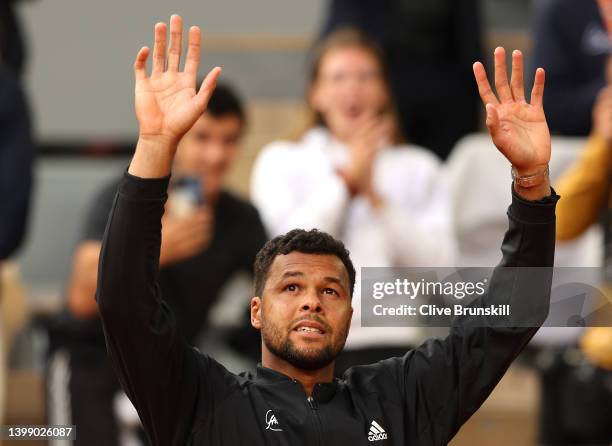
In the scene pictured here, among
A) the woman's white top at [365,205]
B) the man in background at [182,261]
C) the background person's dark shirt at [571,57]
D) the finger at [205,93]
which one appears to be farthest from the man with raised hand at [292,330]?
the background person's dark shirt at [571,57]

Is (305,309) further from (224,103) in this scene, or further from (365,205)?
(224,103)

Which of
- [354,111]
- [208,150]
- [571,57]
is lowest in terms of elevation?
[208,150]

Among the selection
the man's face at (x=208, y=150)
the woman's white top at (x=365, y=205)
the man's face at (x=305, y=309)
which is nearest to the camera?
the man's face at (x=305, y=309)

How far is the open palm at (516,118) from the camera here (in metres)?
2.56

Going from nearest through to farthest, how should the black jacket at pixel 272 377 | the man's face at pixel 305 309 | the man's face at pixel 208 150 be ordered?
the black jacket at pixel 272 377 < the man's face at pixel 305 309 < the man's face at pixel 208 150

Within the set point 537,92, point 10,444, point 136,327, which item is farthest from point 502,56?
point 10,444

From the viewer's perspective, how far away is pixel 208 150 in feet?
13.8

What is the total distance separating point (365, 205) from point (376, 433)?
1.51 meters

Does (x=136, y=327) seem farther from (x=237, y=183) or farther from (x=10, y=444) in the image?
(x=237, y=183)

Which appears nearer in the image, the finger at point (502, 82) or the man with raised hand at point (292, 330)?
the man with raised hand at point (292, 330)

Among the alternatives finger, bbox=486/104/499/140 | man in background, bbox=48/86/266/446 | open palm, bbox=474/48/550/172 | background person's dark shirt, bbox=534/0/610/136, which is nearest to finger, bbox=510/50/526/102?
open palm, bbox=474/48/550/172

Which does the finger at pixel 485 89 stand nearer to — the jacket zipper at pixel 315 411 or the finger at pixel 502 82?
the finger at pixel 502 82

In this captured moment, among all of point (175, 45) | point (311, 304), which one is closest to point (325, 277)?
point (311, 304)

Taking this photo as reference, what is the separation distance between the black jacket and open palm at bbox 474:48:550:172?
0.30 feet
